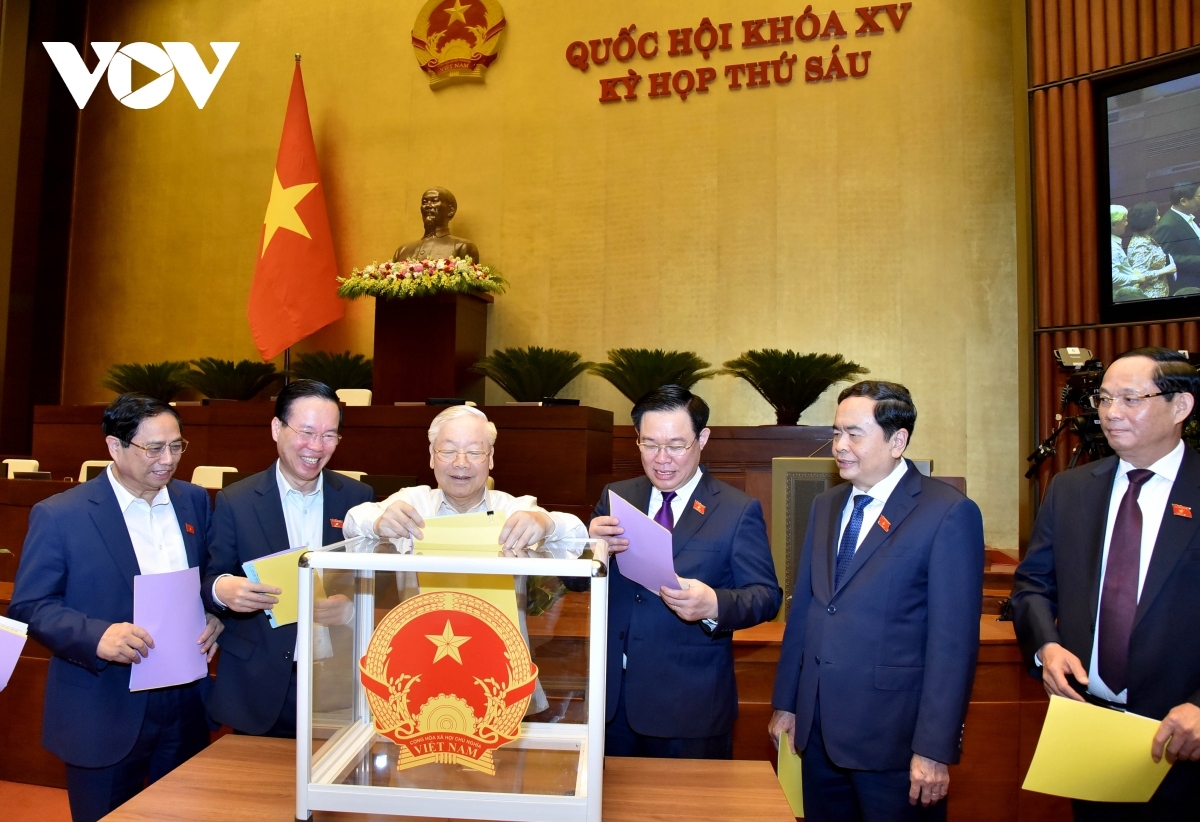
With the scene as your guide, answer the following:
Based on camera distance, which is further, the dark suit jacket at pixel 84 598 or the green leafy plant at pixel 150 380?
the green leafy plant at pixel 150 380

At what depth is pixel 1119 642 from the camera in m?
1.71

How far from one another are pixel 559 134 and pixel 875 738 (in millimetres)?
5922

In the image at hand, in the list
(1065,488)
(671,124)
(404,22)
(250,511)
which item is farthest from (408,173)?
(1065,488)

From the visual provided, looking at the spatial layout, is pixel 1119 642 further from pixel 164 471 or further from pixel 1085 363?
pixel 1085 363

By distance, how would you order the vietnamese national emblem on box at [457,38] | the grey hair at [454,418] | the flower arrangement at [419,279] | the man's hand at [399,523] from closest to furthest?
the man's hand at [399,523]
the grey hair at [454,418]
the flower arrangement at [419,279]
the vietnamese national emblem on box at [457,38]

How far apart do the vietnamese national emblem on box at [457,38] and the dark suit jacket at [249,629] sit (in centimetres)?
594

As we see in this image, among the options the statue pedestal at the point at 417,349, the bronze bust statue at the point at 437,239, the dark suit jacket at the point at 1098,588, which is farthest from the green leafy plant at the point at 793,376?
the dark suit jacket at the point at 1098,588

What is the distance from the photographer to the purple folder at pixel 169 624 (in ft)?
5.20

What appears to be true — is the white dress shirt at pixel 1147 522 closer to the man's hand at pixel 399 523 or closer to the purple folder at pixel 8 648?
the man's hand at pixel 399 523

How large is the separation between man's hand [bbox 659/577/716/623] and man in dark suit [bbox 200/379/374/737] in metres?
0.75

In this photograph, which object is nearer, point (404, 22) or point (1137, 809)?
point (1137, 809)

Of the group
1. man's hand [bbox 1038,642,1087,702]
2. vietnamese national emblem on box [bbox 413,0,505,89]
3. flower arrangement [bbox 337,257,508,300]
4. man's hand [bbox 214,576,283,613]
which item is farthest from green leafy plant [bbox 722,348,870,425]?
man's hand [bbox 214,576,283,613]

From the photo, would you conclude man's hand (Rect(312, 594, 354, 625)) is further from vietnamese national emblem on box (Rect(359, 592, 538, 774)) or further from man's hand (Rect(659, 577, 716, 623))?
man's hand (Rect(659, 577, 716, 623))

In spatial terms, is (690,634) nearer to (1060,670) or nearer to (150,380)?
(1060,670)
